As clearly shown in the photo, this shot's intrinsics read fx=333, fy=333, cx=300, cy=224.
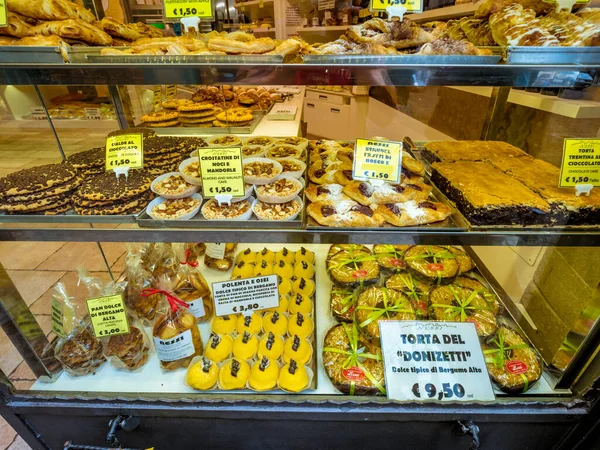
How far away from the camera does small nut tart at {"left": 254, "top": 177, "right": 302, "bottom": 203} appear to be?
134 centimetres

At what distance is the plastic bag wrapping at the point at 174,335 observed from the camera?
1401 mm

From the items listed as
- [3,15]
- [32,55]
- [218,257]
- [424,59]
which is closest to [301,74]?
[424,59]

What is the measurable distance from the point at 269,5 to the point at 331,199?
16.9 ft

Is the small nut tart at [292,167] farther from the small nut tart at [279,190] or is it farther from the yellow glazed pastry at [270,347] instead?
the yellow glazed pastry at [270,347]

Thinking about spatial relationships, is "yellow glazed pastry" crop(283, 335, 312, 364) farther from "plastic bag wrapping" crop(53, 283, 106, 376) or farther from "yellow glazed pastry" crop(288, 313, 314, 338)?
"plastic bag wrapping" crop(53, 283, 106, 376)

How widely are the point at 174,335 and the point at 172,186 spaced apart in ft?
2.06

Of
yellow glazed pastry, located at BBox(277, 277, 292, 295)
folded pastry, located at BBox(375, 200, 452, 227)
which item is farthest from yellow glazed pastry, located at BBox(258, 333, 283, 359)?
folded pastry, located at BBox(375, 200, 452, 227)

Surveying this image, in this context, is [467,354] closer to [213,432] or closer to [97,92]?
[213,432]

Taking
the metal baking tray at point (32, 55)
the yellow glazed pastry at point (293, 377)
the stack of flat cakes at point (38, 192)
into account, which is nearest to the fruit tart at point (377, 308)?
the yellow glazed pastry at point (293, 377)

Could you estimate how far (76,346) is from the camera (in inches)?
58.0

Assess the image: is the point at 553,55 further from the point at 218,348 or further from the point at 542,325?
the point at 218,348

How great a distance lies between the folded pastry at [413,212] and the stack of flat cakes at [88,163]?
1.29 m

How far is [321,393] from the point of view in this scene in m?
1.37

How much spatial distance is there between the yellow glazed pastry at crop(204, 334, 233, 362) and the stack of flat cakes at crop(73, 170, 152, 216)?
658 mm
